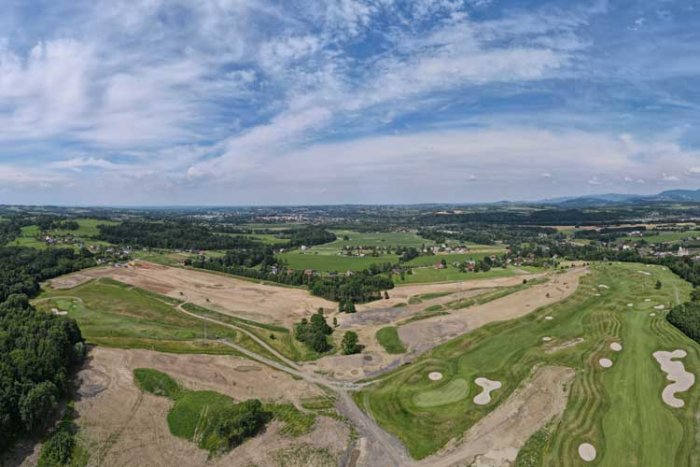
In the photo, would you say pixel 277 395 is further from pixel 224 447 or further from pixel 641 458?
pixel 641 458

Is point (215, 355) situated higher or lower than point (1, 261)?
lower

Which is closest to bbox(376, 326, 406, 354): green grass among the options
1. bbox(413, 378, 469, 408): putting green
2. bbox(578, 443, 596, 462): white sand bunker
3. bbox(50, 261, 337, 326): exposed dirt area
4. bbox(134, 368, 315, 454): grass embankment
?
bbox(413, 378, 469, 408): putting green

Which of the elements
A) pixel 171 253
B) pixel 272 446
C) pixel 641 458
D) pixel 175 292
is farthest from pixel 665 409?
pixel 171 253

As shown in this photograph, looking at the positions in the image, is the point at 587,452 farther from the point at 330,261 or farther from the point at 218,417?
the point at 330,261

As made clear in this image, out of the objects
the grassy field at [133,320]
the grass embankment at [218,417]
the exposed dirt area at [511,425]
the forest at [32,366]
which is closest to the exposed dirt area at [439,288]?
the grassy field at [133,320]

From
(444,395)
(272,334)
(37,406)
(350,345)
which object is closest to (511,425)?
(444,395)

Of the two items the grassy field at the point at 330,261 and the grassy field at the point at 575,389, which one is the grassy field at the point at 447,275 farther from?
the grassy field at the point at 575,389
